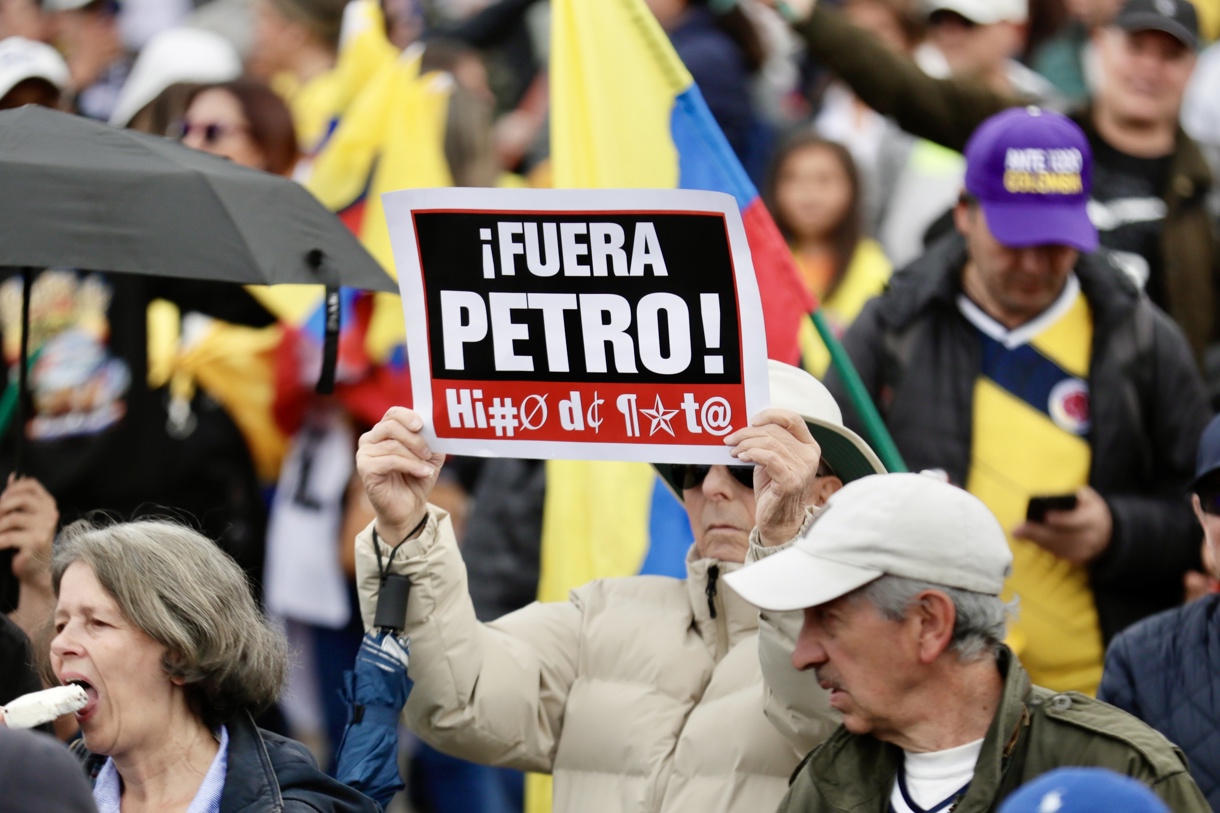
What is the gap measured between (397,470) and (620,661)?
598 millimetres

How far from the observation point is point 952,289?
504 cm

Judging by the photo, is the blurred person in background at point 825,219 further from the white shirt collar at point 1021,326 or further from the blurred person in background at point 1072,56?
the blurred person in background at point 1072,56

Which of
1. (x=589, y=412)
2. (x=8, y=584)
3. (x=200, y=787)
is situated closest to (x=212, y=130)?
(x=8, y=584)

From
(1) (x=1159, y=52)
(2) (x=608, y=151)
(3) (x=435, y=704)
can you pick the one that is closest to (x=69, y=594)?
(3) (x=435, y=704)

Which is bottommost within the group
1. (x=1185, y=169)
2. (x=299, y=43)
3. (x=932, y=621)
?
(x=299, y=43)

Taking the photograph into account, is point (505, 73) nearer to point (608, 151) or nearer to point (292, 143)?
point (292, 143)

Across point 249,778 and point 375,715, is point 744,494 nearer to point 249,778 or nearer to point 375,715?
point 375,715

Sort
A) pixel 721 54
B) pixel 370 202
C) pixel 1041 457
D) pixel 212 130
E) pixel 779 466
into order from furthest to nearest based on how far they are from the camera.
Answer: pixel 721 54 → pixel 370 202 → pixel 212 130 → pixel 1041 457 → pixel 779 466

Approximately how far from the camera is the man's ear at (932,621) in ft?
9.87

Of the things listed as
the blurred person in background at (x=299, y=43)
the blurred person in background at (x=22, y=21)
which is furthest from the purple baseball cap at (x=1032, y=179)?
the blurred person in background at (x=22, y=21)

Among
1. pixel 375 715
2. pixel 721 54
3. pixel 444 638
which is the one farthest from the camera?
pixel 721 54

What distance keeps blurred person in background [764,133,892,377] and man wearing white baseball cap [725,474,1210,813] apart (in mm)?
3865

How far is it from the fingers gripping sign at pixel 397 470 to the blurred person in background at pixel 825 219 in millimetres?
3509

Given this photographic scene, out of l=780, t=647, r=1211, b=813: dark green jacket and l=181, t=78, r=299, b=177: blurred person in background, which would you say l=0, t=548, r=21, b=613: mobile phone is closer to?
l=181, t=78, r=299, b=177: blurred person in background
